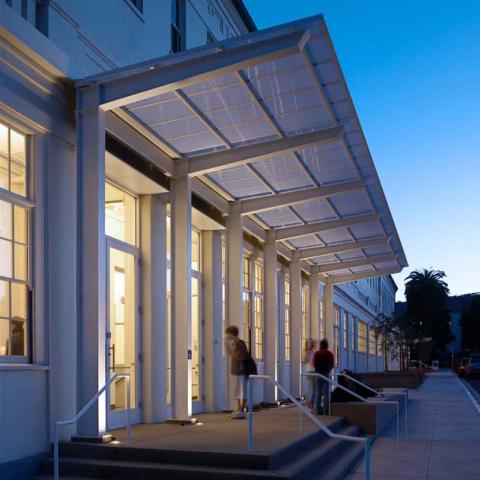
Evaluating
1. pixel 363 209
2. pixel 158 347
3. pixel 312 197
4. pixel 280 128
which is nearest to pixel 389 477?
pixel 158 347

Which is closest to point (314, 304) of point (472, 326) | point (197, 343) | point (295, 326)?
point (295, 326)

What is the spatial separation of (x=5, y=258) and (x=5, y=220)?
1.50 feet

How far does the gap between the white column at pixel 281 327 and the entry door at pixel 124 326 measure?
10.3 metres

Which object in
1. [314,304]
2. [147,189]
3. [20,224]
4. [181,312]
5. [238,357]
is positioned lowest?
[238,357]

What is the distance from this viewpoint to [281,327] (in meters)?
23.9

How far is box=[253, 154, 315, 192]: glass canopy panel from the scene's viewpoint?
1515cm

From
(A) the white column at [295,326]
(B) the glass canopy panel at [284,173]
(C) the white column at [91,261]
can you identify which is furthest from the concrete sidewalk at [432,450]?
(B) the glass canopy panel at [284,173]

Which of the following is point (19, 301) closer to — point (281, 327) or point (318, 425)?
point (318, 425)

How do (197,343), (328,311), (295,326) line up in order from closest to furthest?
(197,343)
(295,326)
(328,311)

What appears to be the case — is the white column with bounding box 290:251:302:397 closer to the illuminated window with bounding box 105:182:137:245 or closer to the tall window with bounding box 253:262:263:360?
the tall window with bounding box 253:262:263:360

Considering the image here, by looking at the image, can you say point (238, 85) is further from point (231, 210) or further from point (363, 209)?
point (363, 209)

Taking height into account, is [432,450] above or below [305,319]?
below

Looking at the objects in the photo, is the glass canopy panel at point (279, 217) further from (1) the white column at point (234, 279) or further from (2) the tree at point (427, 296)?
(2) the tree at point (427, 296)

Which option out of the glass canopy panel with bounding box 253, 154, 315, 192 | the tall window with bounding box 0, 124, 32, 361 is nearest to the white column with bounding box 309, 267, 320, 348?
the glass canopy panel with bounding box 253, 154, 315, 192
